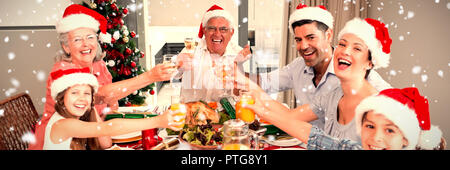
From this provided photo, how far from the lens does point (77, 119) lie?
112cm

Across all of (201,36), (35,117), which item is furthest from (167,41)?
(35,117)

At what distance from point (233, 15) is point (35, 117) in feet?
3.54

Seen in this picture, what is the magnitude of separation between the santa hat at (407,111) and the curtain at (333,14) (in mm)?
304

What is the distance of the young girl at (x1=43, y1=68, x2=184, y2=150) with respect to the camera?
1.10 m

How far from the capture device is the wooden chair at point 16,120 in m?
1.26

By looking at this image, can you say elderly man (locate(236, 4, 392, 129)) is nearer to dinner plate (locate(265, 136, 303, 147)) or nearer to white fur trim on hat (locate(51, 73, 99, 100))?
dinner plate (locate(265, 136, 303, 147))

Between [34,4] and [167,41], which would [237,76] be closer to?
[167,41]

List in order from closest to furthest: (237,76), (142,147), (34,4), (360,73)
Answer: (360,73) < (34,4) < (142,147) < (237,76)

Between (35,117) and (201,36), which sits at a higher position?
(201,36)

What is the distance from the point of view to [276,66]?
1.53m

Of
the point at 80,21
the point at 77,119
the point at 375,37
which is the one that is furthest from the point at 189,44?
the point at 375,37

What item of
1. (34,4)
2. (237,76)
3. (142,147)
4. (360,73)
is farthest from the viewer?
(237,76)

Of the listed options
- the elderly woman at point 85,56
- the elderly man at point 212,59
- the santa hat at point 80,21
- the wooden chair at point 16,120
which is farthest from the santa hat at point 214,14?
the wooden chair at point 16,120
